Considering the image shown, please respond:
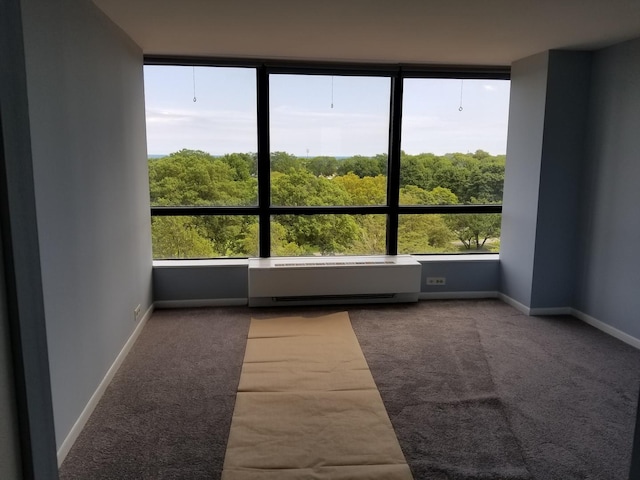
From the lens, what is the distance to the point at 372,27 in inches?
125

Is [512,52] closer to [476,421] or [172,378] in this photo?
[476,421]

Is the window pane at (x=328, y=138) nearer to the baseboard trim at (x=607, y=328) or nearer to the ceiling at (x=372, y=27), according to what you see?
the ceiling at (x=372, y=27)

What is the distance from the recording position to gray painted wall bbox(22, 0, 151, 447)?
205 cm

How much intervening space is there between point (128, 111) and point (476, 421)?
129 inches

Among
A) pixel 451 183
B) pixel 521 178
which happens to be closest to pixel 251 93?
pixel 451 183

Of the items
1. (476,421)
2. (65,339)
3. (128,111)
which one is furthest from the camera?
(128,111)

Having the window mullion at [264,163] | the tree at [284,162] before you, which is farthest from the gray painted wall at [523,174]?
the window mullion at [264,163]

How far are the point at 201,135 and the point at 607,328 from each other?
4.08m

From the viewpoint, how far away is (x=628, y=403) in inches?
108

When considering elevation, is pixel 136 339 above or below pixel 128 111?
below

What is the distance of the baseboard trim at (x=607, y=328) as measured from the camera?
3580mm

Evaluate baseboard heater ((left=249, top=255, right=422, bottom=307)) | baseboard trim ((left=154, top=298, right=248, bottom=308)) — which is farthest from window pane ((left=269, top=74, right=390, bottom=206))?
baseboard trim ((left=154, top=298, right=248, bottom=308))

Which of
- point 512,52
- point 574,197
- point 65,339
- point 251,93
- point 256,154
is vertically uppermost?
point 512,52

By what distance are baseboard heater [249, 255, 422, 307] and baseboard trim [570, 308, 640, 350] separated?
58.8 inches
